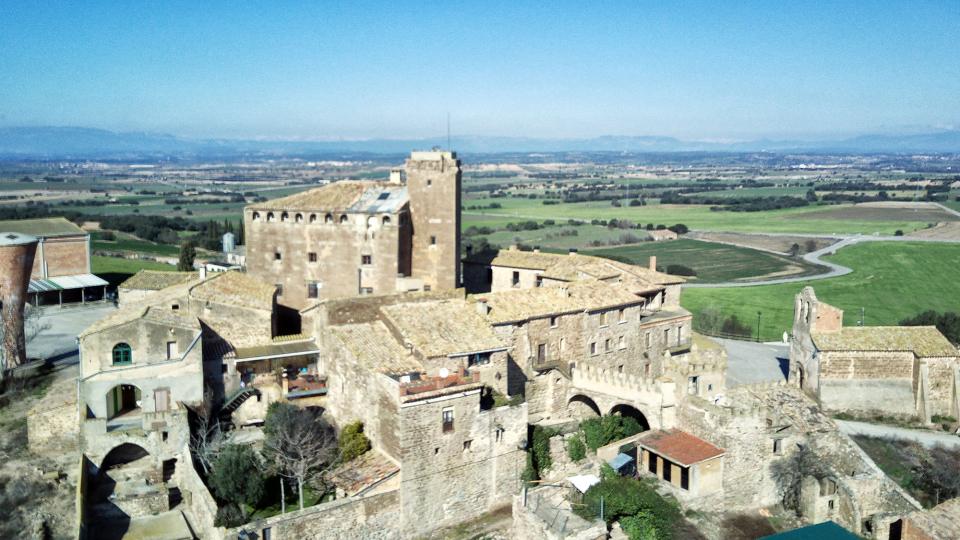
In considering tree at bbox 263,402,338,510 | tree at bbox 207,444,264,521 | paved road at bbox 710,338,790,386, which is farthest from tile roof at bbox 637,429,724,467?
tree at bbox 207,444,264,521

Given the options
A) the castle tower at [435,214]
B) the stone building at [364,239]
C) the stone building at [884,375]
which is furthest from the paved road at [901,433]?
the stone building at [364,239]

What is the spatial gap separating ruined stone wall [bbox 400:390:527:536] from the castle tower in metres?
13.9

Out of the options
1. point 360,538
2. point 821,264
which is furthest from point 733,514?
point 821,264

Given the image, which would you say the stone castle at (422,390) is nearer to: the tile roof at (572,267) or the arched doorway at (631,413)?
the arched doorway at (631,413)

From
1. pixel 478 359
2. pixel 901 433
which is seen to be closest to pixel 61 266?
pixel 478 359

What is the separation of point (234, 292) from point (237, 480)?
442 inches

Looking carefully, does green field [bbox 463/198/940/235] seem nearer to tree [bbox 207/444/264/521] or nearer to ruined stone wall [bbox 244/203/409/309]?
ruined stone wall [bbox 244/203/409/309]

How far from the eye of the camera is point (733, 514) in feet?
107

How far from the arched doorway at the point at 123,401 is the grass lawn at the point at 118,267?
1371 inches

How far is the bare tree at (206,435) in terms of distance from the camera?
3058 centimetres

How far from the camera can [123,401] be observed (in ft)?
109

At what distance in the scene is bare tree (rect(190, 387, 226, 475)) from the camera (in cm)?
3058

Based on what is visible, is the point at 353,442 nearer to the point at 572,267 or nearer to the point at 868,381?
the point at 572,267

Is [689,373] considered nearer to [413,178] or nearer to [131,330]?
[413,178]
